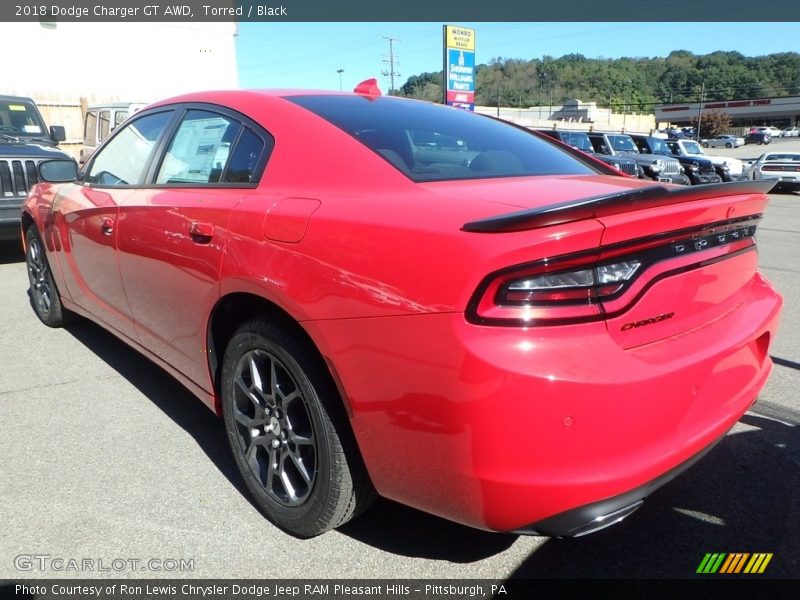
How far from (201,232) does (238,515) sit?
114cm

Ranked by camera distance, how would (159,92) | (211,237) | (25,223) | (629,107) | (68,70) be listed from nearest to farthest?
(211,237)
(25,223)
(68,70)
(159,92)
(629,107)

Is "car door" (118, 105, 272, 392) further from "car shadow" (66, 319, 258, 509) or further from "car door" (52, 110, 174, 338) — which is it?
"car shadow" (66, 319, 258, 509)

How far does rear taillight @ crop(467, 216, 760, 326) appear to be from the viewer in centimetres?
159

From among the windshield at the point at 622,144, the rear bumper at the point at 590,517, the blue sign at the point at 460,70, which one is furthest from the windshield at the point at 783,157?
the rear bumper at the point at 590,517

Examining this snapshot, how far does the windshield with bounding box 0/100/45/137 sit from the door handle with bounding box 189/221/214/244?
753 cm

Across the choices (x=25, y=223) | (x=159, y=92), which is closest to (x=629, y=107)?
(x=159, y=92)

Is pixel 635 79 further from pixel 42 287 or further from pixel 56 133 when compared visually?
pixel 42 287

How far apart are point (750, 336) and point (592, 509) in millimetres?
856

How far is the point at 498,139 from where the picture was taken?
9.21 feet

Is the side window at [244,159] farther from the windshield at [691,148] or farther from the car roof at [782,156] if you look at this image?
the windshield at [691,148]

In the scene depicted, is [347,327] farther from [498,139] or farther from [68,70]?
[68,70]

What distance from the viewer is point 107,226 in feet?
10.8

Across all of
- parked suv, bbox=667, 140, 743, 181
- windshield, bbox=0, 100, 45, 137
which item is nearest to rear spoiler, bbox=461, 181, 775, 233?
windshield, bbox=0, 100, 45, 137

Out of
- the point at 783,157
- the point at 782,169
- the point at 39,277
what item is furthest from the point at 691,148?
the point at 39,277
